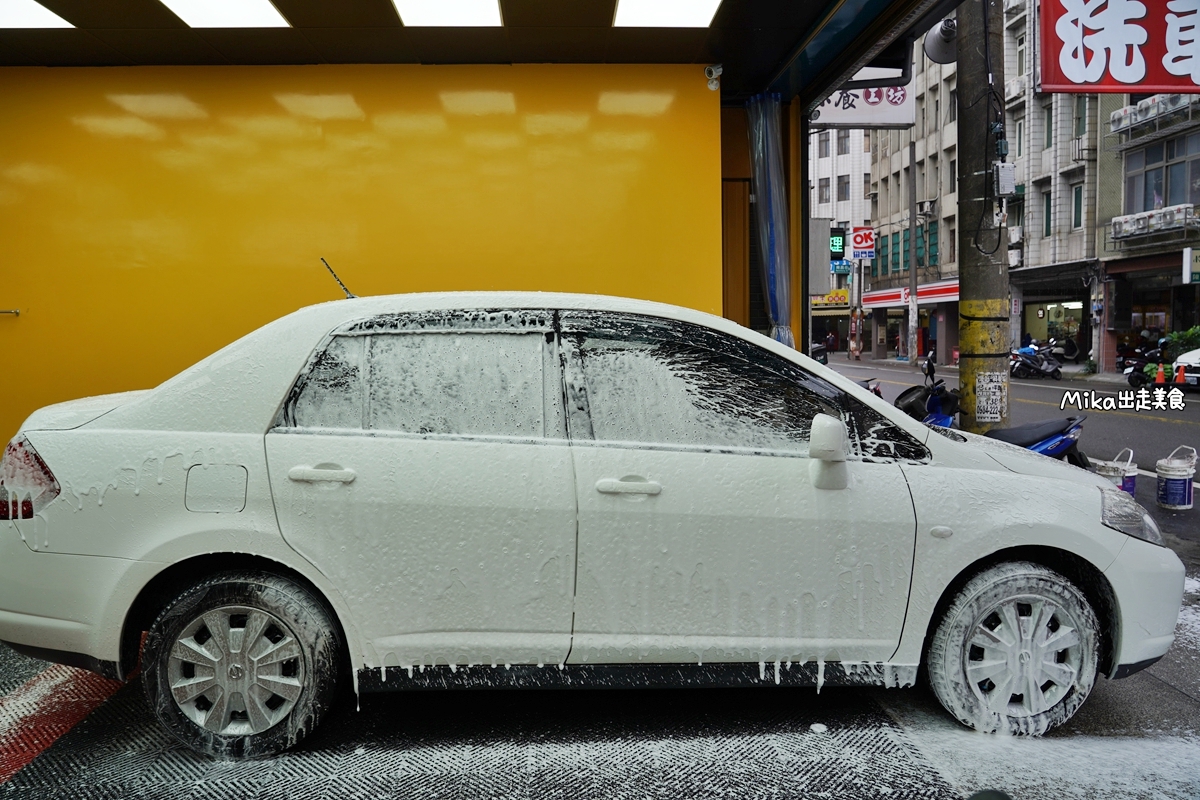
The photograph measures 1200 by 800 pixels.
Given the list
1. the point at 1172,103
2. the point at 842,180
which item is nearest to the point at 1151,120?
the point at 1172,103

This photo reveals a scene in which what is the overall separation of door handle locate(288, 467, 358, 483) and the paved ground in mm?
976

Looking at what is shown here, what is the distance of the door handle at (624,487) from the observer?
2643mm

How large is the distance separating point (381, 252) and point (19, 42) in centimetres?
290

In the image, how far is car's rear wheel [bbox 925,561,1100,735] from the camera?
274 centimetres

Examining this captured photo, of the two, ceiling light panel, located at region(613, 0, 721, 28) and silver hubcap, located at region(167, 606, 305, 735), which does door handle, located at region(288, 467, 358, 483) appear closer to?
silver hubcap, located at region(167, 606, 305, 735)

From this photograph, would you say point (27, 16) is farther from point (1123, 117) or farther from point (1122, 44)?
point (1123, 117)

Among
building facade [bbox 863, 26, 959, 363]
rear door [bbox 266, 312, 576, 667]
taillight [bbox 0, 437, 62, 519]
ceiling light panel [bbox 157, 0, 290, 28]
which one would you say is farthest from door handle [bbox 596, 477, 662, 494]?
building facade [bbox 863, 26, 959, 363]

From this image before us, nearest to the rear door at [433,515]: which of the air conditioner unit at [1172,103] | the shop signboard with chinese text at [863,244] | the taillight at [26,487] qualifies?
Answer: the taillight at [26,487]

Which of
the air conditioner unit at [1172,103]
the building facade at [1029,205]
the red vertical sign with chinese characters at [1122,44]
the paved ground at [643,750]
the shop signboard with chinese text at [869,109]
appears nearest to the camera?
the paved ground at [643,750]

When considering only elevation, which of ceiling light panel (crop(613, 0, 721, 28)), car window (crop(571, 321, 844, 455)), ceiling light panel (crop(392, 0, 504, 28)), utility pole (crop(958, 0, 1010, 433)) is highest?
ceiling light panel (crop(392, 0, 504, 28))

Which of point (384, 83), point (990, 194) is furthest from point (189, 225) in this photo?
point (990, 194)

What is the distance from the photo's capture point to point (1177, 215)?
24688 mm

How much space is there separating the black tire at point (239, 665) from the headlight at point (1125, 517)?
2.87 meters

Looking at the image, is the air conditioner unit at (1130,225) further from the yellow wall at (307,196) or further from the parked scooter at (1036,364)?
the yellow wall at (307,196)
